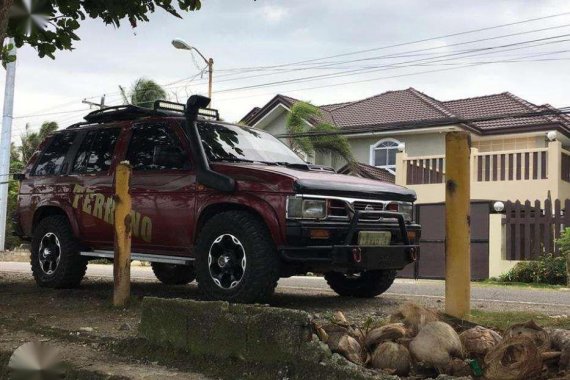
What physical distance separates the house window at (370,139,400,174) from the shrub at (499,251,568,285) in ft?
40.0

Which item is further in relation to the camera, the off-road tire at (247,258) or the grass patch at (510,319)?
the off-road tire at (247,258)

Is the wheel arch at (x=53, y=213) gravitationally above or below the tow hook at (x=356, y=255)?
above

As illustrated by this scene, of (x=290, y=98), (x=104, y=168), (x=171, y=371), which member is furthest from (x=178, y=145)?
(x=290, y=98)

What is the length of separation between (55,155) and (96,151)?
86 cm

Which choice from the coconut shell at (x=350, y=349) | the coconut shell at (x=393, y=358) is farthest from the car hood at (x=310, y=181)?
the coconut shell at (x=393, y=358)

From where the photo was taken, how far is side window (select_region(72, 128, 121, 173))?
24.4 ft

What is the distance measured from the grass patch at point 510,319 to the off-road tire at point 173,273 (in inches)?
175

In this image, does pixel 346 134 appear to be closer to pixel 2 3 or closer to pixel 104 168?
pixel 104 168

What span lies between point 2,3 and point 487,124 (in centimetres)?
2250

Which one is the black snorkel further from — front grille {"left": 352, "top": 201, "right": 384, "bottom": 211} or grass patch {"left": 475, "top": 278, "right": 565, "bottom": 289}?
grass patch {"left": 475, "top": 278, "right": 565, "bottom": 289}

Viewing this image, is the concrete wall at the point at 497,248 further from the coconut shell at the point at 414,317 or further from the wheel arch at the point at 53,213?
the coconut shell at the point at 414,317

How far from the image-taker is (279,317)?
387cm

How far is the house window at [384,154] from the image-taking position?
26.9m

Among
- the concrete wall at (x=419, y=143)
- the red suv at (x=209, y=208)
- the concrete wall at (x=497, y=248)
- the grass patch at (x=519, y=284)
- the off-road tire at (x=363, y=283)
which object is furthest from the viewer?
the concrete wall at (x=419, y=143)
